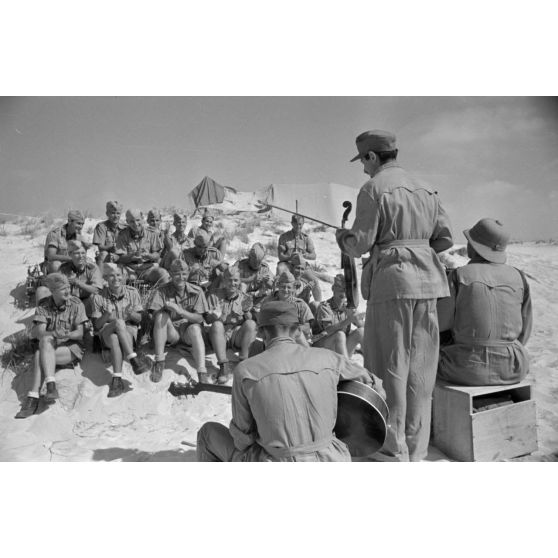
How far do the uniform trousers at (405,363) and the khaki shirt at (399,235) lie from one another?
4.4 inches

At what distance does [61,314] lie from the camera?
5.34 m

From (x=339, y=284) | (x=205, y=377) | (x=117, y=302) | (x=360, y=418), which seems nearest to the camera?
(x=360, y=418)

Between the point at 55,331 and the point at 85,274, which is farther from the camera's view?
the point at 85,274

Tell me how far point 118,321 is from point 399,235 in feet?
9.34

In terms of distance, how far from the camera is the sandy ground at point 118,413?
429cm

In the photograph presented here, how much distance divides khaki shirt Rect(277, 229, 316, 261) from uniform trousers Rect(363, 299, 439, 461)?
11.5ft

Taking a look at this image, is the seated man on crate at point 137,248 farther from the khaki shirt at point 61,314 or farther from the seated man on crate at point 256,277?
the khaki shirt at point 61,314

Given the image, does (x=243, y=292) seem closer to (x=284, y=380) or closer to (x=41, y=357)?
(x=41, y=357)

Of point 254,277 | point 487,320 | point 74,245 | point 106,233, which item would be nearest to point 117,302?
point 74,245

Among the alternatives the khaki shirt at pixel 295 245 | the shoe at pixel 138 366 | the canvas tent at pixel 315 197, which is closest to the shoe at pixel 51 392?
the shoe at pixel 138 366

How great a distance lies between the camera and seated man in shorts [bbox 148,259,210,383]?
5441 mm

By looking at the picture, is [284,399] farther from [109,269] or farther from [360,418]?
[109,269]

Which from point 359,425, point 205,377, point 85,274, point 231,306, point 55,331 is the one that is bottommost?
point 359,425

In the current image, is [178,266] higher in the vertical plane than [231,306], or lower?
higher
